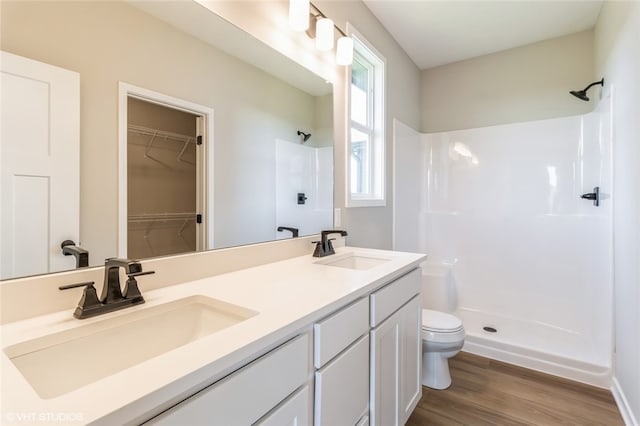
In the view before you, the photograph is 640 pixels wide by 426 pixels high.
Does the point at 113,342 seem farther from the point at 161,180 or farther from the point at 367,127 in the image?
the point at 367,127

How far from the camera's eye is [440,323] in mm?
1982

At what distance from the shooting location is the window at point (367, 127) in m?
2.21

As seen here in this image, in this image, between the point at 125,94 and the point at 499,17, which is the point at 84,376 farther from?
the point at 499,17

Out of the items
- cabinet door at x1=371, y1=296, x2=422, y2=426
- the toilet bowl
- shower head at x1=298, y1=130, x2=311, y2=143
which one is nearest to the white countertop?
cabinet door at x1=371, y1=296, x2=422, y2=426

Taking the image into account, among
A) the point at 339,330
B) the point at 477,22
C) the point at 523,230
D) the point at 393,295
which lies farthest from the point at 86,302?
the point at 523,230

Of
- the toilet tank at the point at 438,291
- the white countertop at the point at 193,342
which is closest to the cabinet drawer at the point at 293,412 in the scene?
the white countertop at the point at 193,342

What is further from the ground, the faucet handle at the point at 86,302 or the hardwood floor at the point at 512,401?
the faucet handle at the point at 86,302

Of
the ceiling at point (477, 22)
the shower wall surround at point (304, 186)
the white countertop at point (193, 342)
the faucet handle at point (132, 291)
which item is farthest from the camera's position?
the ceiling at point (477, 22)

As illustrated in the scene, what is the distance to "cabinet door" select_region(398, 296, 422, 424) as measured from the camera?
145 cm

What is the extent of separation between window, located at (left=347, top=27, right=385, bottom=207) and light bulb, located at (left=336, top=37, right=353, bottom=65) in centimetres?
39

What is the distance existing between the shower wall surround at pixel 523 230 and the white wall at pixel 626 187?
243 mm

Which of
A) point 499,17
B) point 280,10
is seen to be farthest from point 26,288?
point 499,17

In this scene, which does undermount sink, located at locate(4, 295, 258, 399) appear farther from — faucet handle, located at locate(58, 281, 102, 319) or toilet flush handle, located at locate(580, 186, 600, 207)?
toilet flush handle, located at locate(580, 186, 600, 207)

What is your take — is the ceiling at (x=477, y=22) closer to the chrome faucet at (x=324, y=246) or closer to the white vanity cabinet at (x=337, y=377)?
the chrome faucet at (x=324, y=246)
